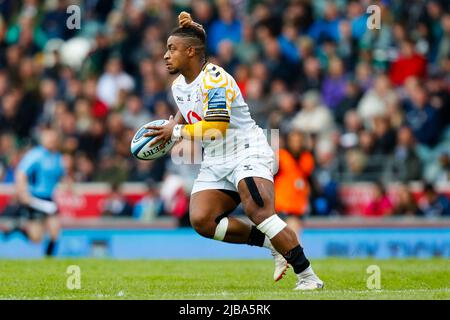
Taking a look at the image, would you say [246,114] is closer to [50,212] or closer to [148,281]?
[148,281]

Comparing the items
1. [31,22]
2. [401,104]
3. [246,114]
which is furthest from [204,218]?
[31,22]

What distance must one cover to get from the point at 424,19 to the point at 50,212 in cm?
830

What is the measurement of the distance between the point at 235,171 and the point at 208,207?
0.45 metres

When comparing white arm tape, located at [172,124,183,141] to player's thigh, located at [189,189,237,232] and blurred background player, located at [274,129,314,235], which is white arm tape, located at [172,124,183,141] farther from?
blurred background player, located at [274,129,314,235]

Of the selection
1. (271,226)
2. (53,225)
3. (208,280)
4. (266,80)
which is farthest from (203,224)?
(266,80)

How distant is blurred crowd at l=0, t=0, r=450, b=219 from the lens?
63.5ft

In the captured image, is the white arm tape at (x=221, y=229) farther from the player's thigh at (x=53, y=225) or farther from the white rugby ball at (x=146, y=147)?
the player's thigh at (x=53, y=225)

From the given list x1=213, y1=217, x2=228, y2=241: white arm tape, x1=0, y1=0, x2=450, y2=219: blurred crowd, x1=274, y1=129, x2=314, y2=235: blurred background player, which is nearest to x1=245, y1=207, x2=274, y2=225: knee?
x1=213, y1=217, x2=228, y2=241: white arm tape

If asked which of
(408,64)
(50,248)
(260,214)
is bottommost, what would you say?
(50,248)

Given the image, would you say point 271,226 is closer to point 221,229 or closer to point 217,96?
point 221,229

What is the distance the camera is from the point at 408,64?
20500mm

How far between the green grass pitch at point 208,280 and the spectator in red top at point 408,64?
20.0ft

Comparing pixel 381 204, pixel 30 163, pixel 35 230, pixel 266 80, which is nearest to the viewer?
pixel 30 163

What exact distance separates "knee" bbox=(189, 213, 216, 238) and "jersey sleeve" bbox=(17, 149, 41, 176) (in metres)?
7.92
